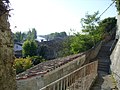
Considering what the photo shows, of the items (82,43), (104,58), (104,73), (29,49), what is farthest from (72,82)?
(29,49)

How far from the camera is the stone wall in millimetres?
4395

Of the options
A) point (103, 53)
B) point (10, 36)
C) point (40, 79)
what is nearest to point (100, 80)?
point (40, 79)

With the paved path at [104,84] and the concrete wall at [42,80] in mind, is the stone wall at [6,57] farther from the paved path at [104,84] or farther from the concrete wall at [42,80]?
the paved path at [104,84]

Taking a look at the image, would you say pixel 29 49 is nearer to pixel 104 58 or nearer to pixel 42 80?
pixel 104 58

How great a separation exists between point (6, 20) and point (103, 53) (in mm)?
19208

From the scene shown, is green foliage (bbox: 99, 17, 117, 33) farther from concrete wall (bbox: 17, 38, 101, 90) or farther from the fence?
the fence

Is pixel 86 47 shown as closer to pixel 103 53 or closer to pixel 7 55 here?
pixel 103 53

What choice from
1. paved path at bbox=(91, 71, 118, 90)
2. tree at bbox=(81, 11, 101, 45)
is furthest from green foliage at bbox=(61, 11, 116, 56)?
paved path at bbox=(91, 71, 118, 90)

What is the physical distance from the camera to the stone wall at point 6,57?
4395 mm

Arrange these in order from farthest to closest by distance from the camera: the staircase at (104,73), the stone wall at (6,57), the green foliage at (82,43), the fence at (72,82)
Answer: the green foliage at (82,43)
the staircase at (104,73)
the fence at (72,82)
the stone wall at (6,57)

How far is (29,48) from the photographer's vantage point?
129 feet

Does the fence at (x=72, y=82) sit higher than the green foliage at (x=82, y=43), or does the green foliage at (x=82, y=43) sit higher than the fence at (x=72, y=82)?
the green foliage at (x=82, y=43)

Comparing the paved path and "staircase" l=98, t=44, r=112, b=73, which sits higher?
"staircase" l=98, t=44, r=112, b=73

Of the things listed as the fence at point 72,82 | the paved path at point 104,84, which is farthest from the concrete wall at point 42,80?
the paved path at point 104,84
